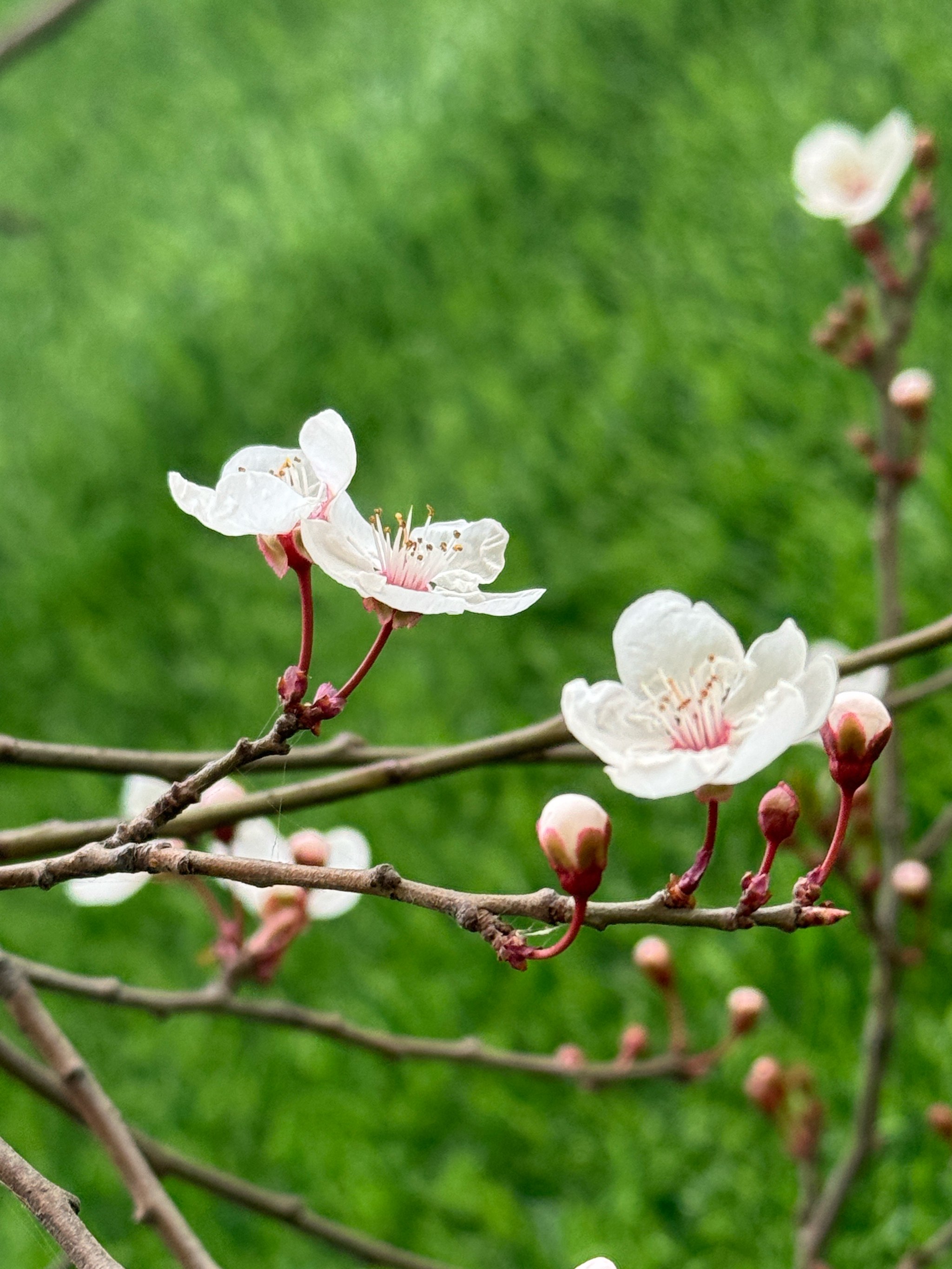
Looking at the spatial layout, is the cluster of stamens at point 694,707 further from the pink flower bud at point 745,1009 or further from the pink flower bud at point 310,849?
the pink flower bud at point 745,1009

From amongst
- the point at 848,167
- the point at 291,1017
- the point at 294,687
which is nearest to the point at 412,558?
the point at 294,687

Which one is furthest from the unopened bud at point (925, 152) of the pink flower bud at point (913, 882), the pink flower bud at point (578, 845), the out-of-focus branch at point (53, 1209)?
the out-of-focus branch at point (53, 1209)

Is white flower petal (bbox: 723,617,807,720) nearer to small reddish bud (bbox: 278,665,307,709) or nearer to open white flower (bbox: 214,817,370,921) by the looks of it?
small reddish bud (bbox: 278,665,307,709)

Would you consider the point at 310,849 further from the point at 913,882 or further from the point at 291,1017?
the point at 913,882

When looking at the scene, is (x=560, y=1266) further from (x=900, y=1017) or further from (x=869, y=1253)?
(x=900, y=1017)

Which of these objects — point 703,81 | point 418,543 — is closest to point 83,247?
point 703,81

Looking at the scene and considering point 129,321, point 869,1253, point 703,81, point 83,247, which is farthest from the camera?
point 83,247
